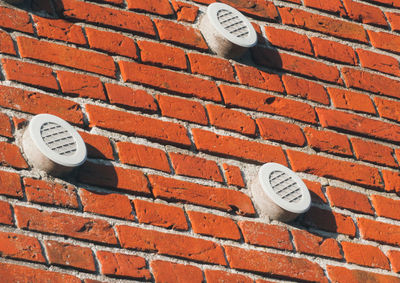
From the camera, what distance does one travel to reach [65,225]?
244 cm

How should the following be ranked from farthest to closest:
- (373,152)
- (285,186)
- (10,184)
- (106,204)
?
(373,152), (285,186), (106,204), (10,184)

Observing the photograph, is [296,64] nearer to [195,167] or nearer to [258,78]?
[258,78]

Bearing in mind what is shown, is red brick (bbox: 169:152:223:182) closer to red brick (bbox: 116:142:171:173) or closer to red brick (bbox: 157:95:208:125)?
red brick (bbox: 116:142:171:173)

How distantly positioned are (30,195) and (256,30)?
1.33m

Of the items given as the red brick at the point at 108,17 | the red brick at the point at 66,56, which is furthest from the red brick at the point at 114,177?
the red brick at the point at 108,17

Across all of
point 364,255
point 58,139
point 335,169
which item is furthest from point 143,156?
point 364,255

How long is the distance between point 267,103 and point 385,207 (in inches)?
26.1

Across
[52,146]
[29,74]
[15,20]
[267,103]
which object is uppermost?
[15,20]

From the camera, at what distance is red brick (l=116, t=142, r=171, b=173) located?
2.67 meters

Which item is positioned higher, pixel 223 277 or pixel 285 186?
pixel 285 186

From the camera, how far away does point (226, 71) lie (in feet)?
10.00

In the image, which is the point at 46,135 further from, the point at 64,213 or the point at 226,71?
the point at 226,71

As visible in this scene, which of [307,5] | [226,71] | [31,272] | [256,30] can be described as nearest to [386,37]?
[307,5]

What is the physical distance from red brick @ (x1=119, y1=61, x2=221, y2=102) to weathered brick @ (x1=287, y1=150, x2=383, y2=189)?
0.42m
